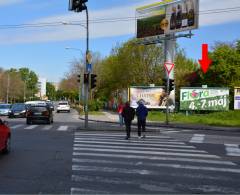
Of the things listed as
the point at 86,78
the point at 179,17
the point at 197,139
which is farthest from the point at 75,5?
the point at 179,17

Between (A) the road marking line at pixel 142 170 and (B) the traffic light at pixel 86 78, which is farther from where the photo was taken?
(B) the traffic light at pixel 86 78

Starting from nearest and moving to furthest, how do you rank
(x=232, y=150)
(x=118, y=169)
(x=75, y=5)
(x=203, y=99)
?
(x=118, y=169), (x=232, y=150), (x=75, y=5), (x=203, y=99)

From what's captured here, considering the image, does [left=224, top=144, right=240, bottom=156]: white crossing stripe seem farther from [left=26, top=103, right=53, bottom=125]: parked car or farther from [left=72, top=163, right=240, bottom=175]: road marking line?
[left=26, top=103, right=53, bottom=125]: parked car

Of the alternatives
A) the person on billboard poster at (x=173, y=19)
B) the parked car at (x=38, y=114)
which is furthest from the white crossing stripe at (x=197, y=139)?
the person on billboard poster at (x=173, y=19)

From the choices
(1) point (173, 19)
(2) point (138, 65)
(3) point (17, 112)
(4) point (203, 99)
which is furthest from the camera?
(2) point (138, 65)

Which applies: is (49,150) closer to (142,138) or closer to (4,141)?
(4,141)

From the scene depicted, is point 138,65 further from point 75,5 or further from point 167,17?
point 75,5

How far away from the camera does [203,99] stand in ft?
175

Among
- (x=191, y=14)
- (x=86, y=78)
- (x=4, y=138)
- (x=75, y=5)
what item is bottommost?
(x=4, y=138)

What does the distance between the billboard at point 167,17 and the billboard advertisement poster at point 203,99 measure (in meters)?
6.53

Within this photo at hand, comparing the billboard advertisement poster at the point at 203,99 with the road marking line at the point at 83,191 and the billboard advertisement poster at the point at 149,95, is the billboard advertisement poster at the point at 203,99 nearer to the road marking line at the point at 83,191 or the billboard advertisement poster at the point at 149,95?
the billboard advertisement poster at the point at 149,95

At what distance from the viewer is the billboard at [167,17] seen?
51106 mm

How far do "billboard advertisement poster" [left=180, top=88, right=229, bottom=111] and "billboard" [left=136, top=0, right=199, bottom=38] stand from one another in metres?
6.53

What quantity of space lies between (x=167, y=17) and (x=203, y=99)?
31.1ft
